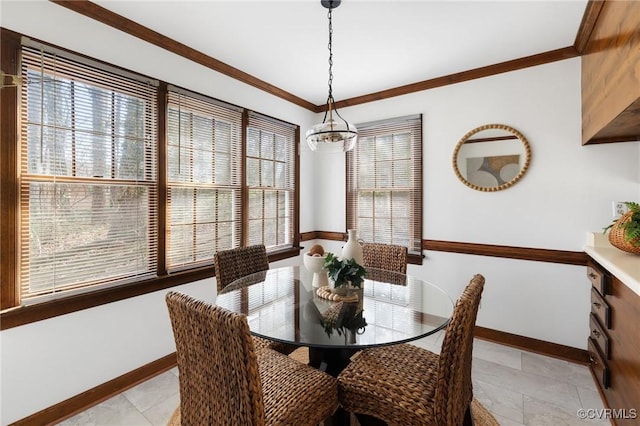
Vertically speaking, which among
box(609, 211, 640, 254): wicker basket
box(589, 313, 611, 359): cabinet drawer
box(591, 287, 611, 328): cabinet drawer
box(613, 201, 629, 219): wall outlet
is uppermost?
box(613, 201, 629, 219): wall outlet

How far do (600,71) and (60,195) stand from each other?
143 inches

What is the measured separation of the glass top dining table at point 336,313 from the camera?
1407 mm

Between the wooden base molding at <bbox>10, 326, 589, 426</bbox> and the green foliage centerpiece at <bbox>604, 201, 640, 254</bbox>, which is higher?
the green foliage centerpiece at <bbox>604, 201, 640, 254</bbox>

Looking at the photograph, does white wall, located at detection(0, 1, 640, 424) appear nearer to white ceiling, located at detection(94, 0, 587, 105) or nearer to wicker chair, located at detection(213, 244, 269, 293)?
white ceiling, located at detection(94, 0, 587, 105)

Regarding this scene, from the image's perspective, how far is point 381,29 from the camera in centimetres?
→ 230

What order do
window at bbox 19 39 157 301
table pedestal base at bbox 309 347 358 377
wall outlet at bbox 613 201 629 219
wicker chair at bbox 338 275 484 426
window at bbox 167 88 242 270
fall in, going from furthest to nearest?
window at bbox 167 88 242 270 → wall outlet at bbox 613 201 629 219 → window at bbox 19 39 157 301 → table pedestal base at bbox 309 347 358 377 → wicker chair at bbox 338 275 484 426

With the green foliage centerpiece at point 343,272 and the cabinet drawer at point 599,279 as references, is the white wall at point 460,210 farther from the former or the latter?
the green foliage centerpiece at point 343,272

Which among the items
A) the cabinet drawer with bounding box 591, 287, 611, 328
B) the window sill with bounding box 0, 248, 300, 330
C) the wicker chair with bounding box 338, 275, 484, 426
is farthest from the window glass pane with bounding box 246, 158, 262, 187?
the cabinet drawer with bounding box 591, 287, 611, 328

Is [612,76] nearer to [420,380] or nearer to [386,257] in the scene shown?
[386,257]

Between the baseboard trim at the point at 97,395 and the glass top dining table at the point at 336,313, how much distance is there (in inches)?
39.1

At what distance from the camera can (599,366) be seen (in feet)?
6.89

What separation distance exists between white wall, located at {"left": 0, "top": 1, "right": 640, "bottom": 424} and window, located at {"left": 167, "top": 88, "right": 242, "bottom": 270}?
8.4 inches

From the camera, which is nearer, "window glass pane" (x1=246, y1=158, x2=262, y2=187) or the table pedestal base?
the table pedestal base

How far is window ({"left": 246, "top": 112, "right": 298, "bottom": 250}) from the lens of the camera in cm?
329
